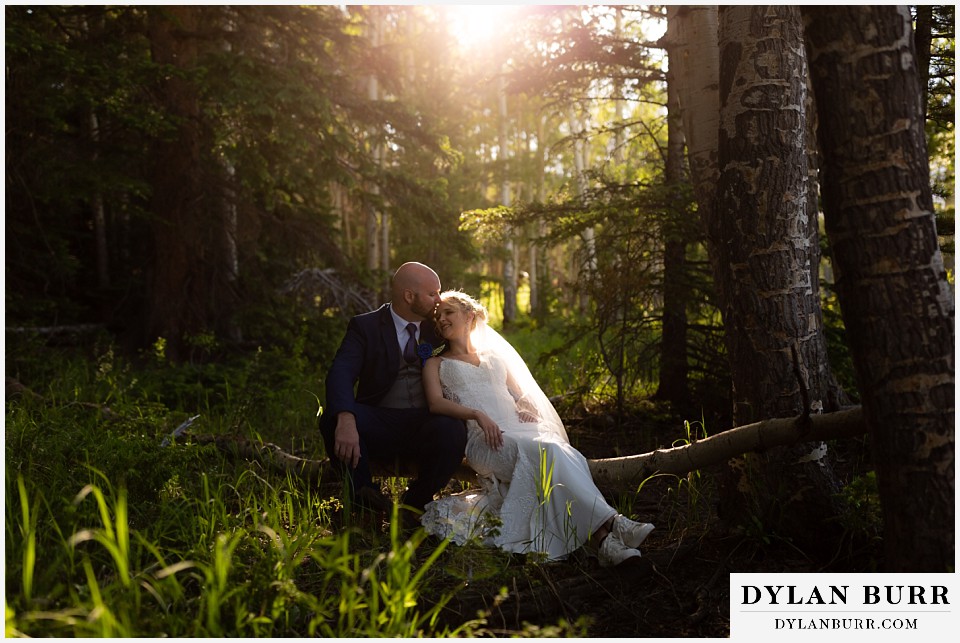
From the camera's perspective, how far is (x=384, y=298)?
15.1 m

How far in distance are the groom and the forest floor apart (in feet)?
1.64

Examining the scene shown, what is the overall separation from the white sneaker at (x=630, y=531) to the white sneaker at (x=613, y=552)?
0.02 m

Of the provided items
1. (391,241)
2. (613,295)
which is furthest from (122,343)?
(391,241)

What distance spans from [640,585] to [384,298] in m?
11.9

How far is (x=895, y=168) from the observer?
8.94 feet

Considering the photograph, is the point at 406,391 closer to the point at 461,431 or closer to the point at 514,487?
the point at 461,431

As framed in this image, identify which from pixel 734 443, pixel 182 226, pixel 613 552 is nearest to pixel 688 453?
pixel 734 443

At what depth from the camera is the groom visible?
4453mm

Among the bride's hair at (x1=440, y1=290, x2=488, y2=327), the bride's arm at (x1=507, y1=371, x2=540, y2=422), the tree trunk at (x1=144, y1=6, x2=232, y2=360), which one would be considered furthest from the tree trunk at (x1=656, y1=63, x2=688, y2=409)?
the tree trunk at (x1=144, y1=6, x2=232, y2=360)

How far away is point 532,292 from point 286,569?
21326mm

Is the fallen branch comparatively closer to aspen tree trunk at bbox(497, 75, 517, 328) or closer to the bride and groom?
the bride and groom

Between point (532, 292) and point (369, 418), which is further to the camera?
point (532, 292)

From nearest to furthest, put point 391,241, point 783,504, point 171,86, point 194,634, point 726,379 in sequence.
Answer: point 194,634, point 783,504, point 726,379, point 171,86, point 391,241

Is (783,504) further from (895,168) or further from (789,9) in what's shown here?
(789,9)
